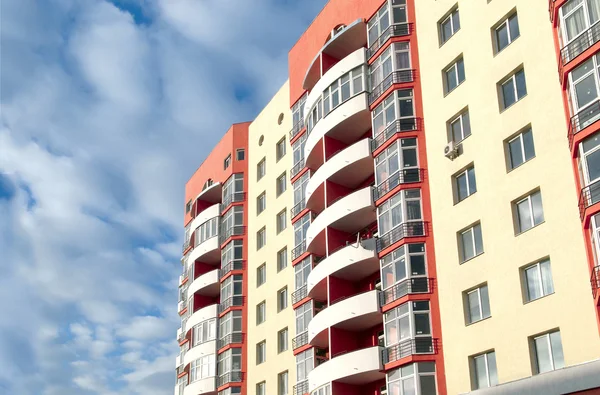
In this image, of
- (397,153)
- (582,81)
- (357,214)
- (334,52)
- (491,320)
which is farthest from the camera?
(334,52)

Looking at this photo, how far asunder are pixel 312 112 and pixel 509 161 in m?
15.8

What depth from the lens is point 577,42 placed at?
89.0 ft

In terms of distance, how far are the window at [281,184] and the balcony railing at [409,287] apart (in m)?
16.3

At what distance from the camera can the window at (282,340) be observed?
Answer: 4600 centimetres

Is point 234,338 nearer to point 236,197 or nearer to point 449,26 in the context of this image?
point 236,197

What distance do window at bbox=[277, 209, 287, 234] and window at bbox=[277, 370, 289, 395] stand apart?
877 centimetres

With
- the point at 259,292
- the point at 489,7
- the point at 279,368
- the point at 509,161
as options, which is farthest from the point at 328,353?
the point at 489,7

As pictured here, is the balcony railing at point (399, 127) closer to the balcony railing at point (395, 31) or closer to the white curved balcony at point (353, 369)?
the balcony railing at point (395, 31)

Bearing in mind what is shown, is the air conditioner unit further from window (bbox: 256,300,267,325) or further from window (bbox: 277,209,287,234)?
window (bbox: 256,300,267,325)

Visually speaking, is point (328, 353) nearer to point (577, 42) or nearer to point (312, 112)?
point (312, 112)

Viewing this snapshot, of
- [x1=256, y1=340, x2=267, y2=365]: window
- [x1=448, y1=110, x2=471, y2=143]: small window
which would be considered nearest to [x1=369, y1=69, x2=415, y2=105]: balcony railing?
[x1=448, y1=110, x2=471, y2=143]: small window

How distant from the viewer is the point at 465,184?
32719 millimetres

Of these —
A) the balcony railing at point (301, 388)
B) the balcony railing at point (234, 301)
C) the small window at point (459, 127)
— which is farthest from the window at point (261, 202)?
the small window at point (459, 127)

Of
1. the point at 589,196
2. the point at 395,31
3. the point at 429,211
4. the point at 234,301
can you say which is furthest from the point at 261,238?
the point at 589,196
